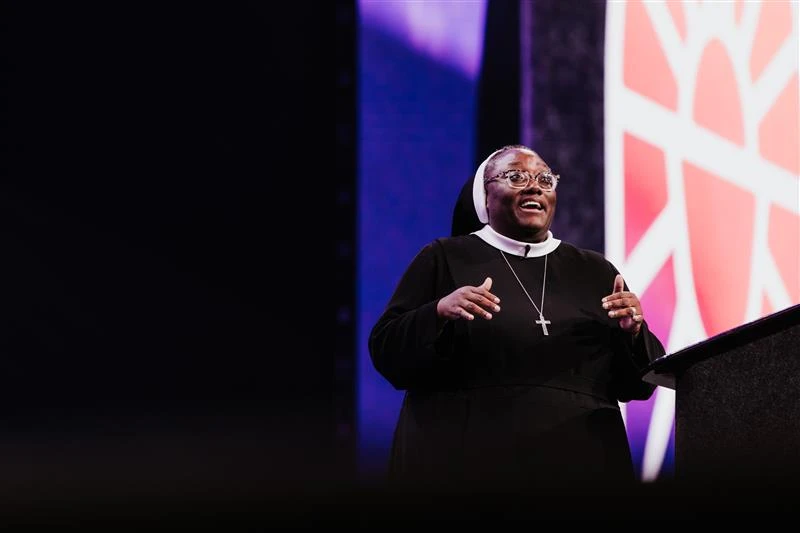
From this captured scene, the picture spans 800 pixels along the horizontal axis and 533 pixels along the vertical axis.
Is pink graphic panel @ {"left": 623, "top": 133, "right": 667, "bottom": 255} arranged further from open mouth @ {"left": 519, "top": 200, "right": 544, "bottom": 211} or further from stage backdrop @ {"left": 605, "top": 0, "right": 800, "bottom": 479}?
open mouth @ {"left": 519, "top": 200, "right": 544, "bottom": 211}

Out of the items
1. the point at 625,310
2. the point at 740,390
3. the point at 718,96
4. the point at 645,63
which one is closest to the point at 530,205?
the point at 625,310

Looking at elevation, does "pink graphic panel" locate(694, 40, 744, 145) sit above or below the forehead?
above

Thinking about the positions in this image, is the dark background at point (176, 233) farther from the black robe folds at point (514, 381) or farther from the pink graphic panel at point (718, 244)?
the pink graphic panel at point (718, 244)

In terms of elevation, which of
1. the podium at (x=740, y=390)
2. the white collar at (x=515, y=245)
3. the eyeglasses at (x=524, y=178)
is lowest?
the podium at (x=740, y=390)

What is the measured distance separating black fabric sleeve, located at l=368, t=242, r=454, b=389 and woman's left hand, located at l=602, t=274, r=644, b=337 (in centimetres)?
36

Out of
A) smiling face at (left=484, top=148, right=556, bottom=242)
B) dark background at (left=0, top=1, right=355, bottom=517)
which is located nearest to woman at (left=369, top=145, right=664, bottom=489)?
smiling face at (left=484, top=148, right=556, bottom=242)

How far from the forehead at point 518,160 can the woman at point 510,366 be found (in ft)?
0.86

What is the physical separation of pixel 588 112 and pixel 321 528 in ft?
12.7

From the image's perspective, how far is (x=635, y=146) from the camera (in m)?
4.36

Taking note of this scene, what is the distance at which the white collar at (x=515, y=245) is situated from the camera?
107 inches

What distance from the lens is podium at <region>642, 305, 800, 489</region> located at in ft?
5.50

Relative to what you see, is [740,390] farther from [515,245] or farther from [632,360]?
[515,245]

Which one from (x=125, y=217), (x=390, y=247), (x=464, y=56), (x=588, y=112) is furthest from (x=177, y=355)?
(x=588, y=112)

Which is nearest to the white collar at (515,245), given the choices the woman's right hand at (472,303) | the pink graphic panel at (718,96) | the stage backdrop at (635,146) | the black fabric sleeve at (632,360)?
the black fabric sleeve at (632,360)
